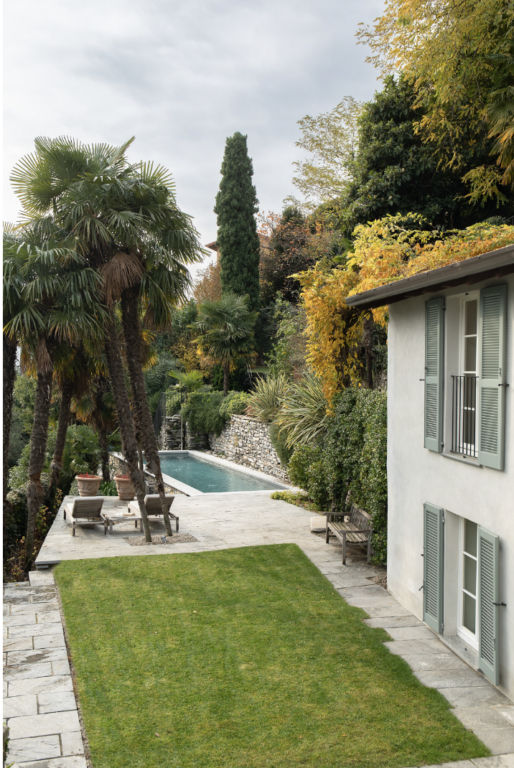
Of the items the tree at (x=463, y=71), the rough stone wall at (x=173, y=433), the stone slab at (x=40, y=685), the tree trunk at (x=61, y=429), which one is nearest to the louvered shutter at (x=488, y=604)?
the stone slab at (x=40, y=685)

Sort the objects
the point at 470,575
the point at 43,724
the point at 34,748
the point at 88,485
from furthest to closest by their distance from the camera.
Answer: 1. the point at 88,485
2. the point at 470,575
3. the point at 43,724
4. the point at 34,748

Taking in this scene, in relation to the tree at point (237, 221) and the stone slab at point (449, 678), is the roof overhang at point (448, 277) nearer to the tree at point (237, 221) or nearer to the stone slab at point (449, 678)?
the stone slab at point (449, 678)

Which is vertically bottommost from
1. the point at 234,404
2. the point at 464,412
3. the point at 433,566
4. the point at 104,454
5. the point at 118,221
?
the point at 433,566

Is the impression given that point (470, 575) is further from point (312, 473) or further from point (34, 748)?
point (312, 473)

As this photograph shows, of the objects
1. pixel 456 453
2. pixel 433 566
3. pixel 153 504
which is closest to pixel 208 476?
pixel 153 504

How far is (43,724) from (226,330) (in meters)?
26.4

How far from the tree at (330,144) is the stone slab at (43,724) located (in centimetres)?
2752

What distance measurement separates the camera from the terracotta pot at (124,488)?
57.5ft

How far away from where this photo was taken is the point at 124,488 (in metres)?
17.7

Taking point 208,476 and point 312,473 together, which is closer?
point 312,473

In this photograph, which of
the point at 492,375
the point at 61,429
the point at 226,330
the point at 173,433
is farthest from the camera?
the point at 173,433

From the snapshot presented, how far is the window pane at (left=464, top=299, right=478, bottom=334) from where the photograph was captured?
784cm

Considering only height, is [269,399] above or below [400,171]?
below

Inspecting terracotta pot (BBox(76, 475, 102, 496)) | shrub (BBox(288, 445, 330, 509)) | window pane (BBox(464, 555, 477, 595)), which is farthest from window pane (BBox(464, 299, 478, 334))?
terracotta pot (BBox(76, 475, 102, 496))
